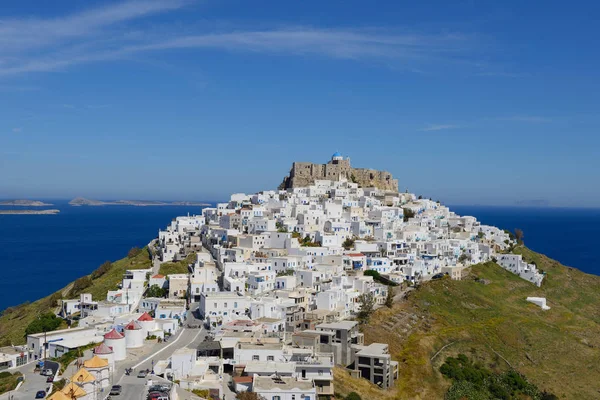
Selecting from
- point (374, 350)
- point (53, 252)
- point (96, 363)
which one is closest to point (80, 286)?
point (96, 363)

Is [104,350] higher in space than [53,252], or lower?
higher

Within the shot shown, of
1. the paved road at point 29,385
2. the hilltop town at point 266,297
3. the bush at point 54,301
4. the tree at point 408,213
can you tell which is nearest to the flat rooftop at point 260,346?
the hilltop town at point 266,297

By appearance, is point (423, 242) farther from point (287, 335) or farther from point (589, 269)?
point (589, 269)

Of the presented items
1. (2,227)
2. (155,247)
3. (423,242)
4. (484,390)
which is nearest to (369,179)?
(423,242)

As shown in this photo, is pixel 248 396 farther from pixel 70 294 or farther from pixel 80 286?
pixel 80 286

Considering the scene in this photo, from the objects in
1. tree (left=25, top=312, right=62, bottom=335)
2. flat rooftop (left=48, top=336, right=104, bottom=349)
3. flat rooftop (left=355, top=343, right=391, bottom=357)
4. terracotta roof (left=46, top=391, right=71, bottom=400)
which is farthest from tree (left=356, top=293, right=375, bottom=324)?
terracotta roof (left=46, top=391, right=71, bottom=400)

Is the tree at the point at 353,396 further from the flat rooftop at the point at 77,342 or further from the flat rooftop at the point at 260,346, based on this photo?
the flat rooftop at the point at 77,342
